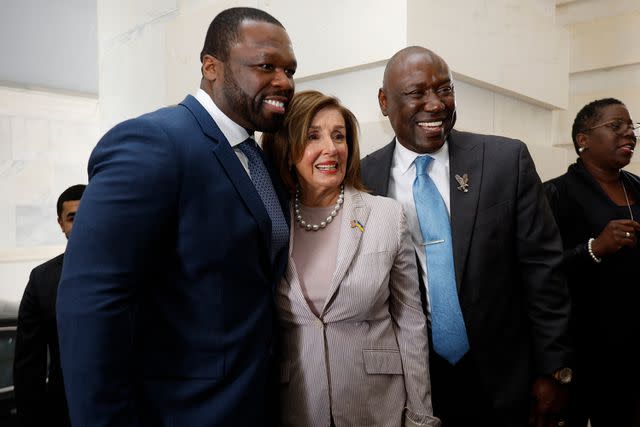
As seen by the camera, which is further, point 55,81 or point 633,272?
point 55,81

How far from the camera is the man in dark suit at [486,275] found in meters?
1.63

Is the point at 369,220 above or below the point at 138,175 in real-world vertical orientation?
below

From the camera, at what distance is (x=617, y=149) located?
2385mm

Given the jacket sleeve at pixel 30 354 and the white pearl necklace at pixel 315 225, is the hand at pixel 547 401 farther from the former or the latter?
the jacket sleeve at pixel 30 354

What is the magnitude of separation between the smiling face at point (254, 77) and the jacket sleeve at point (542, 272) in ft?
2.77

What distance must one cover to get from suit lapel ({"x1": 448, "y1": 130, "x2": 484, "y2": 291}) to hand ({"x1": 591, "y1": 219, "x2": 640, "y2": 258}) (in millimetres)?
813

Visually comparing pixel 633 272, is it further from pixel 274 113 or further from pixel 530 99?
pixel 274 113

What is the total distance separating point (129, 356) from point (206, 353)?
0.56 ft

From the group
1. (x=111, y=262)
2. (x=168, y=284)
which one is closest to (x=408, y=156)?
(x=168, y=284)

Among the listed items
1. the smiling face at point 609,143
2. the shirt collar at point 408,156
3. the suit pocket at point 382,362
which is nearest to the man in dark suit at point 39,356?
the suit pocket at point 382,362

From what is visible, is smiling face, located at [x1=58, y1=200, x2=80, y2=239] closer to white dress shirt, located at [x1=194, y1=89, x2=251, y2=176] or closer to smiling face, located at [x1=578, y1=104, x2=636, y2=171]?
white dress shirt, located at [x1=194, y1=89, x2=251, y2=176]

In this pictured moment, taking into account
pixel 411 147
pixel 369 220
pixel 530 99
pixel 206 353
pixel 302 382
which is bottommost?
pixel 302 382

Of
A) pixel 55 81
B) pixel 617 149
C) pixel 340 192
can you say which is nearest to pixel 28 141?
pixel 55 81

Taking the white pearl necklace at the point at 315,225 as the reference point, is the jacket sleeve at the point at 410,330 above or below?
below
